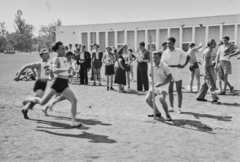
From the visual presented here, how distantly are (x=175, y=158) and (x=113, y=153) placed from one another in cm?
96

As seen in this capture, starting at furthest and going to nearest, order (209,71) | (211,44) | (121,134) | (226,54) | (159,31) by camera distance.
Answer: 1. (159,31)
2. (226,54)
3. (209,71)
4. (211,44)
5. (121,134)

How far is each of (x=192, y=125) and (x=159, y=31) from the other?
A: 212 feet

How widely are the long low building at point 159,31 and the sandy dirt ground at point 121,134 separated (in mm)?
56720

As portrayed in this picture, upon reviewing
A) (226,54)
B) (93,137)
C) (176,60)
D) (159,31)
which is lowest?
(93,137)

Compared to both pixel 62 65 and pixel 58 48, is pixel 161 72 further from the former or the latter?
pixel 58 48

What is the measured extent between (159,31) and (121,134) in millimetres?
65610

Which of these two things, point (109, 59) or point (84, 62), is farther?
point (84, 62)

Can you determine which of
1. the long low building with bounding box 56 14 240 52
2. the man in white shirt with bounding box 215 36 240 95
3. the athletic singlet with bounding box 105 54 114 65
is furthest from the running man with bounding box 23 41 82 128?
the long low building with bounding box 56 14 240 52

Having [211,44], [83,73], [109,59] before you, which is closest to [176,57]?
[211,44]

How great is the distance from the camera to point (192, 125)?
620 centimetres

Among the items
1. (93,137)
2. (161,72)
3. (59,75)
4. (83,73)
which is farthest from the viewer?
(83,73)

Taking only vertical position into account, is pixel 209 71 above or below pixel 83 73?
above

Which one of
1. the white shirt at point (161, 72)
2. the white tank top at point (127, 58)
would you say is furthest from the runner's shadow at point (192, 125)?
the white tank top at point (127, 58)

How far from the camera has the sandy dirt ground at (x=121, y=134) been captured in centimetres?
436
